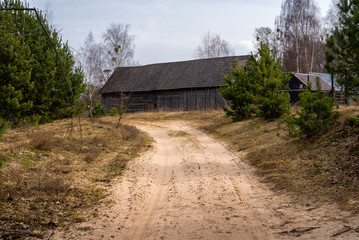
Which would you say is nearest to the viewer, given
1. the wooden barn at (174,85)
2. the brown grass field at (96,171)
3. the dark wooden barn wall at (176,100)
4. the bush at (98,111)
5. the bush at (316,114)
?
the brown grass field at (96,171)

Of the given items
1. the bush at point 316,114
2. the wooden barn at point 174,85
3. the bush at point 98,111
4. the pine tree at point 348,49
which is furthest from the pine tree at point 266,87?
the bush at point 98,111

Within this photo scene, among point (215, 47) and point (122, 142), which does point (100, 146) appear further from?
point (215, 47)

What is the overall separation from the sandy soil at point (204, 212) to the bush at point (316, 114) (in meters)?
2.73

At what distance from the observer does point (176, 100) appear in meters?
35.3

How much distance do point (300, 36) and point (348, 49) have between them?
34605 millimetres

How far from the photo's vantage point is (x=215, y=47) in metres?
51.8

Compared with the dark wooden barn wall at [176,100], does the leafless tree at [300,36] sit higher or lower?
higher

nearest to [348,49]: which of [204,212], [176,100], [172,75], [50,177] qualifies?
[204,212]

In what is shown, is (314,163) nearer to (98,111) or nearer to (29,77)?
(29,77)

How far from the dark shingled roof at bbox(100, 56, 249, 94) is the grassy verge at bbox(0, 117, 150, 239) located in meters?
20.7

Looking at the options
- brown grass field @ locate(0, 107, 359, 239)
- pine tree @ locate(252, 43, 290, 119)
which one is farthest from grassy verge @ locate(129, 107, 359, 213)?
pine tree @ locate(252, 43, 290, 119)

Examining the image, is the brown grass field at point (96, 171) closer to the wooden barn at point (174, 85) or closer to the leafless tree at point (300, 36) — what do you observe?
the wooden barn at point (174, 85)

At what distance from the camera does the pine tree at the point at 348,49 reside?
27.1 ft

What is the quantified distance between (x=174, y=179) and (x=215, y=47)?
45.0 m
